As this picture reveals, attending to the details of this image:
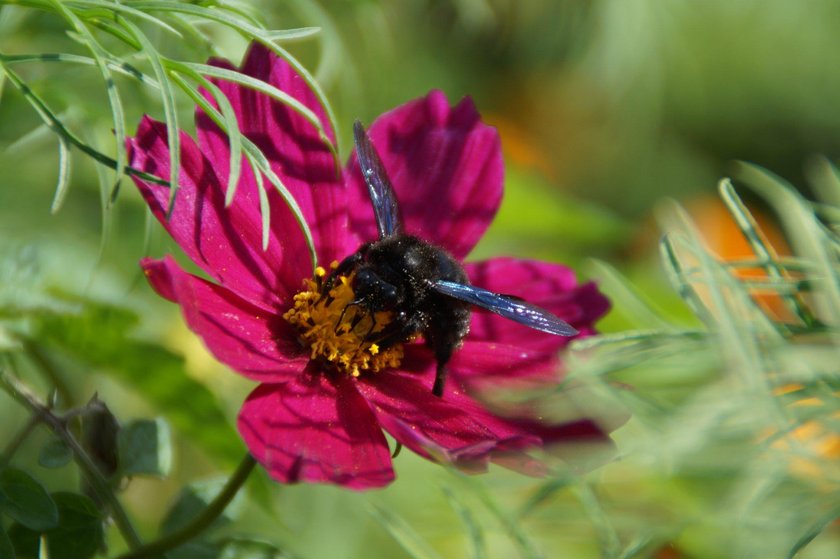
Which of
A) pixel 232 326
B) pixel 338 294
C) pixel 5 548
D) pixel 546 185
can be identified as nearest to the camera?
pixel 5 548

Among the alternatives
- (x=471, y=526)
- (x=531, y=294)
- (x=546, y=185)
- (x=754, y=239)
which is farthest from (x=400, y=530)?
(x=546, y=185)

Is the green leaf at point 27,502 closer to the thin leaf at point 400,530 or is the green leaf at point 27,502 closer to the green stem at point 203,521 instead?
the green stem at point 203,521

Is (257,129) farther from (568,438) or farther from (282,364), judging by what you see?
(568,438)

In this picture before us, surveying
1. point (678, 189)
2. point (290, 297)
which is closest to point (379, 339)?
point (290, 297)

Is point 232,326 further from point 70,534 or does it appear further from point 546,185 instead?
point 546,185

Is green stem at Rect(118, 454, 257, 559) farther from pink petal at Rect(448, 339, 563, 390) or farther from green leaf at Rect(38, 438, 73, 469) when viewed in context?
pink petal at Rect(448, 339, 563, 390)

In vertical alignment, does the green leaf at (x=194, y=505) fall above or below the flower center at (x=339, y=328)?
below

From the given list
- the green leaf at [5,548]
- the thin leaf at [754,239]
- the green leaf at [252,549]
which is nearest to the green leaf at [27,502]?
the green leaf at [5,548]
